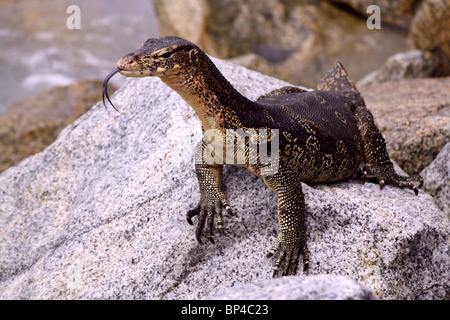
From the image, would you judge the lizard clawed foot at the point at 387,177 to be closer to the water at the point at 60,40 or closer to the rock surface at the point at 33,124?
the rock surface at the point at 33,124

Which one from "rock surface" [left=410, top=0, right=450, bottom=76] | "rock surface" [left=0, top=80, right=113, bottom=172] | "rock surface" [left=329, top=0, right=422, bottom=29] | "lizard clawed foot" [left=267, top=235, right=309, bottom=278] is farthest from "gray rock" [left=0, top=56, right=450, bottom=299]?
"rock surface" [left=329, top=0, right=422, bottom=29]

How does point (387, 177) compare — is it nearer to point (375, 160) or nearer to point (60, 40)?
point (375, 160)

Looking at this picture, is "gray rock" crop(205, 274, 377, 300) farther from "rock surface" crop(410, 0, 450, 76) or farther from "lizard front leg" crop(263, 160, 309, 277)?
"rock surface" crop(410, 0, 450, 76)

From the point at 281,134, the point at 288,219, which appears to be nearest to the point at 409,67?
the point at 281,134

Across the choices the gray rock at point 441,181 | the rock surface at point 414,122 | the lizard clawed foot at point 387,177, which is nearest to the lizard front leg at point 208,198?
the lizard clawed foot at point 387,177
